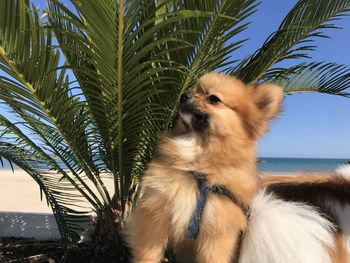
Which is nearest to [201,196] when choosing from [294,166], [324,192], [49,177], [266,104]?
[266,104]

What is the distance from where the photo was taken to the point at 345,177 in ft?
8.10

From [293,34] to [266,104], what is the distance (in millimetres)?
921

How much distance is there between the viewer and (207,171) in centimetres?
214

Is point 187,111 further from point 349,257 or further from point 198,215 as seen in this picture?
point 349,257

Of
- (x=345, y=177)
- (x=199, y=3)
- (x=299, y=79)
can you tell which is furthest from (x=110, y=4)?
(x=299, y=79)

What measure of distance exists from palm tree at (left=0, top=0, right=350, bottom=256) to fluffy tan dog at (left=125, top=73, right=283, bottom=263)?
341 millimetres

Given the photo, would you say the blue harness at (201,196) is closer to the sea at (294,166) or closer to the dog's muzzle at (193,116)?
the dog's muzzle at (193,116)

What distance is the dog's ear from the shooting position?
7.52 ft

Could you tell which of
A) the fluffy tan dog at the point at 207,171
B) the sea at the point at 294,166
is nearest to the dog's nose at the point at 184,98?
the fluffy tan dog at the point at 207,171

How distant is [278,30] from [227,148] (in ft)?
4.01

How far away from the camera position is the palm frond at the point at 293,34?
2.73 m

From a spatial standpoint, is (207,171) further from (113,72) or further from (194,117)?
(113,72)

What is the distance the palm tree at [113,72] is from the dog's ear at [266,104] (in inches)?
17.4

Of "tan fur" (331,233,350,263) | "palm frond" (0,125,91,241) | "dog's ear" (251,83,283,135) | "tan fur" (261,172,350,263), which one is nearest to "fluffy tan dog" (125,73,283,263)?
"dog's ear" (251,83,283,135)
